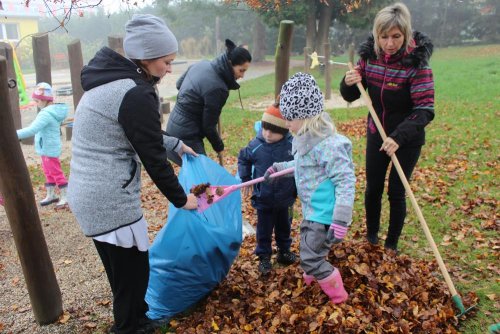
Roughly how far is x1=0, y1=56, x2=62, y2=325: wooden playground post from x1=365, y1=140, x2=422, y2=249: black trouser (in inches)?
92.2

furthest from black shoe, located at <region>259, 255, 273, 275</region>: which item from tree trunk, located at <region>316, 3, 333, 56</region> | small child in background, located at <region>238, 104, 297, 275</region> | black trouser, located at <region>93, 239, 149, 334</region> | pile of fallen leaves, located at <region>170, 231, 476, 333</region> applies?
tree trunk, located at <region>316, 3, 333, 56</region>

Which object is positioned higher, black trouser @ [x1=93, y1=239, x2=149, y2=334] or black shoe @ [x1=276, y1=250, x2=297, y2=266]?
black trouser @ [x1=93, y1=239, x2=149, y2=334]

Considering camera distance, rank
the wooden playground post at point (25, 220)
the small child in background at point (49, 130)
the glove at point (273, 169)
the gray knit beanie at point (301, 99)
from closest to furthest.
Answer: the gray knit beanie at point (301, 99) → the wooden playground post at point (25, 220) → the glove at point (273, 169) → the small child in background at point (49, 130)

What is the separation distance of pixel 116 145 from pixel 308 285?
149cm

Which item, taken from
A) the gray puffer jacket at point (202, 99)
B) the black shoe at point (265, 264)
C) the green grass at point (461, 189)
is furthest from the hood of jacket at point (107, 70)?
the green grass at point (461, 189)

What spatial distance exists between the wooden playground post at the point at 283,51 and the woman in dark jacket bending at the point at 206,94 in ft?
1.15

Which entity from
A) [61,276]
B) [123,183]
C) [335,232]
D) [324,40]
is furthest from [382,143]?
[324,40]

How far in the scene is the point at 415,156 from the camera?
323cm

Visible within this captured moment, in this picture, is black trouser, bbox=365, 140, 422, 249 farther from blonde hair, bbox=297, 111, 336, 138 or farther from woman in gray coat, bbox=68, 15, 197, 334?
woman in gray coat, bbox=68, 15, 197, 334

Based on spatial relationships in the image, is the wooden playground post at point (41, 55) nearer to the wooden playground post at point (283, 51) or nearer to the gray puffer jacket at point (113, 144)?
the wooden playground post at point (283, 51)

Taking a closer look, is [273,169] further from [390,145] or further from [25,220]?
[25,220]

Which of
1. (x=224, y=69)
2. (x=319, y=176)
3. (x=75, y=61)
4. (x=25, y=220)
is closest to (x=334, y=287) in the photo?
(x=319, y=176)

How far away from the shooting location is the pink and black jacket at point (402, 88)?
2.95 metres

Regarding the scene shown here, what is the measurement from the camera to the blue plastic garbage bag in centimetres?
276
